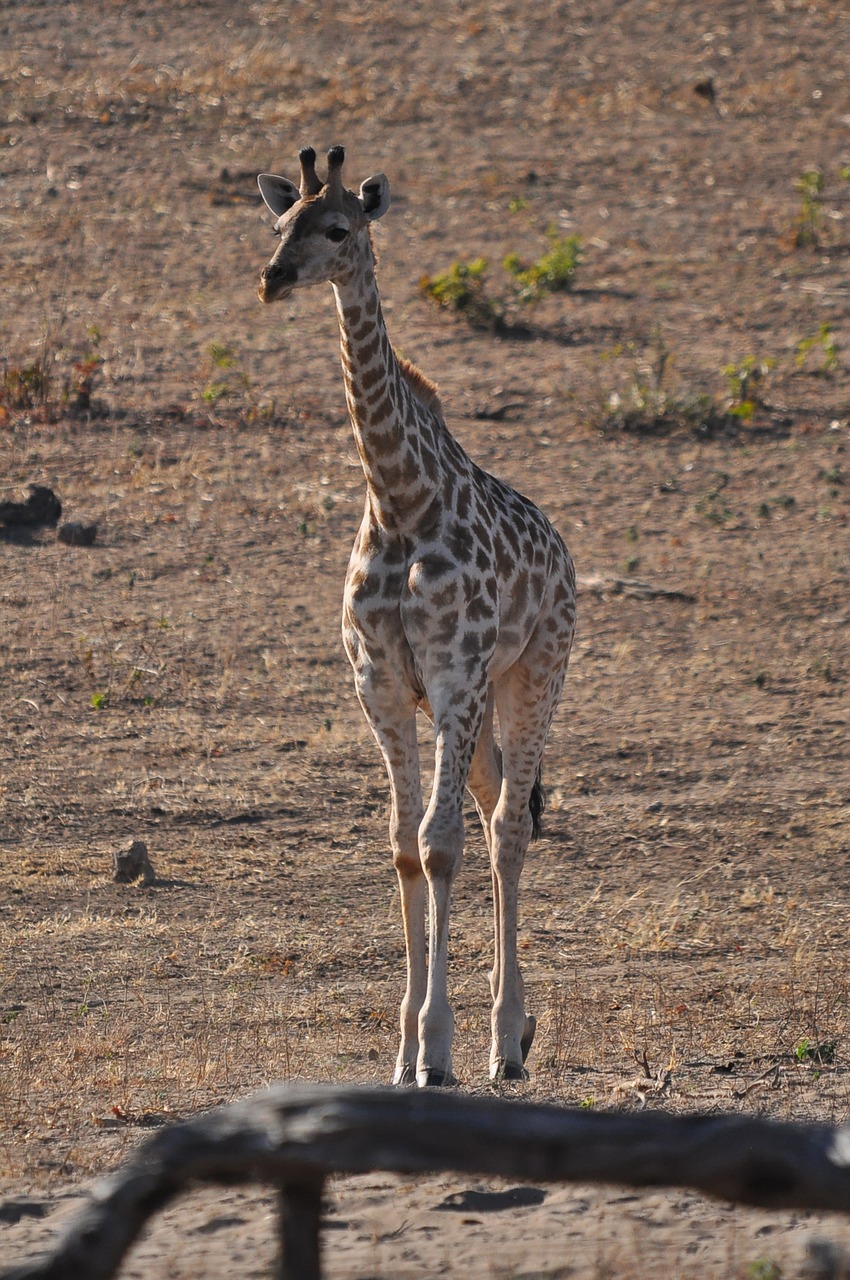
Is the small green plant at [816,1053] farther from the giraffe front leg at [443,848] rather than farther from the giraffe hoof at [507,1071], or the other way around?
the giraffe front leg at [443,848]

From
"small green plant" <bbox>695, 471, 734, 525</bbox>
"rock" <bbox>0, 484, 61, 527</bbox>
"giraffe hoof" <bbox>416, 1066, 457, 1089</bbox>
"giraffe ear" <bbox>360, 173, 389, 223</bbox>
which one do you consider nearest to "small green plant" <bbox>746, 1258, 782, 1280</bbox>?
"giraffe hoof" <bbox>416, 1066, 457, 1089</bbox>

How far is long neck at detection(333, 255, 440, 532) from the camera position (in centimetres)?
704

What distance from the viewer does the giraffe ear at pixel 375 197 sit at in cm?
701

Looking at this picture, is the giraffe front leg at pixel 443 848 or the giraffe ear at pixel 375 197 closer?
the giraffe front leg at pixel 443 848

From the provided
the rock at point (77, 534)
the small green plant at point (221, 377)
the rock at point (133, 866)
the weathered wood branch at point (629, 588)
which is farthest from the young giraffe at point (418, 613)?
the small green plant at point (221, 377)

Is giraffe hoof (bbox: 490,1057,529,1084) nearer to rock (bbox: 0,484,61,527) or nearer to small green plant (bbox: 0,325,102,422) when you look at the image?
rock (bbox: 0,484,61,527)

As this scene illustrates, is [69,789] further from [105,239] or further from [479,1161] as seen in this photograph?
[105,239]

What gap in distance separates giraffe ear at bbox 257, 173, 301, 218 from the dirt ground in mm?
3433

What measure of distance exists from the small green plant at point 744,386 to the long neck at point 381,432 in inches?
384

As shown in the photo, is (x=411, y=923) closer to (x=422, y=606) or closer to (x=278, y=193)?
(x=422, y=606)

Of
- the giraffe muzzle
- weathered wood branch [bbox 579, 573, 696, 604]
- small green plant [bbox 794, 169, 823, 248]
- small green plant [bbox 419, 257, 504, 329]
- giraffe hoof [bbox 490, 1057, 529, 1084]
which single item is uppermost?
small green plant [bbox 794, 169, 823, 248]

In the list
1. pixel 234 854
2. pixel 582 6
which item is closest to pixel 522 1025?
pixel 234 854

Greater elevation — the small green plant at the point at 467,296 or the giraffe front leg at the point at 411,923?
the small green plant at the point at 467,296

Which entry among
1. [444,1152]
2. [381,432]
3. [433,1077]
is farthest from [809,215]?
[444,1152]
